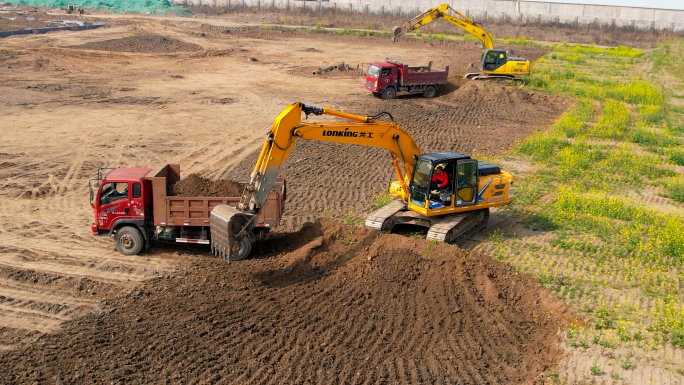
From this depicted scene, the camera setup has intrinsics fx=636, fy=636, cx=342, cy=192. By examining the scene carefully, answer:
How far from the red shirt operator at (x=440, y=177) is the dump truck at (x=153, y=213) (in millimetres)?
3784

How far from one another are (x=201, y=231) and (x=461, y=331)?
258 inches

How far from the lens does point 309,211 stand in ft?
60.0

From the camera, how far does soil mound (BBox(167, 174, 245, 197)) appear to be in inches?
599

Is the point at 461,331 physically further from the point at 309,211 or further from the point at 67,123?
the point at 67,123

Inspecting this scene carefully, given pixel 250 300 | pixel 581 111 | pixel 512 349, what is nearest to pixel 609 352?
pixel 512 349

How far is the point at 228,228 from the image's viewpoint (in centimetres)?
1319

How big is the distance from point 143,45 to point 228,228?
38.2 m

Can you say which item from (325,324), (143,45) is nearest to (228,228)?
(325,324)

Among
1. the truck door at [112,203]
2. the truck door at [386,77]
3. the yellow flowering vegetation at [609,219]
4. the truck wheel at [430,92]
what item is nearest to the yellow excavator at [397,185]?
the yellow flowering vegetation at [609,219]

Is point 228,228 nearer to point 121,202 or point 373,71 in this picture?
point 121,202

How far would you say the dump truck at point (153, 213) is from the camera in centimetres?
1471

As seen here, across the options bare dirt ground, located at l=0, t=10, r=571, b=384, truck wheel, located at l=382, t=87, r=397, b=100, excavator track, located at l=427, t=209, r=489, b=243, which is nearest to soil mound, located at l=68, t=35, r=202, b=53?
bare dirt ground, located at l=0, t=10, r=571, b=384

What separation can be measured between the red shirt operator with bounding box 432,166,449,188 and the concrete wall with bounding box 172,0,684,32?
62.2 metres

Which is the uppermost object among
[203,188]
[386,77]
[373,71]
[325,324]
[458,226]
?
[373,71]
